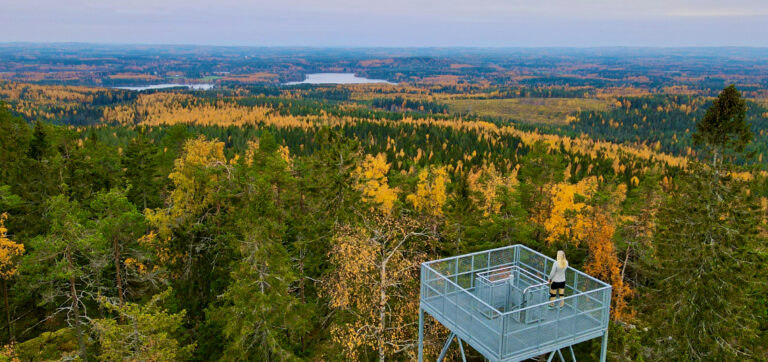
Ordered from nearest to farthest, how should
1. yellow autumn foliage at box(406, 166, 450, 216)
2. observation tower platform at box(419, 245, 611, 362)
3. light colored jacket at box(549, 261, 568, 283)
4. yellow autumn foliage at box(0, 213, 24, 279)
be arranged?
observation tower platform at box(419, 245, 611, 362)
light colored jacket at box(549, 261, 568, 283)
yellow autumn foliage at box(0, 213, 24, 279)
yellow autumn foliage at box(406, 166, 450, 216)

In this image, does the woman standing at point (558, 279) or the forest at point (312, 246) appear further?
the forest at point (312, 246)

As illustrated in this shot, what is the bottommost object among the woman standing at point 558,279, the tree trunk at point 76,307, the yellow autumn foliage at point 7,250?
the tree trunk at point 76,307

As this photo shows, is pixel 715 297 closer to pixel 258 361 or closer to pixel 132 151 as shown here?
pixel 258 361

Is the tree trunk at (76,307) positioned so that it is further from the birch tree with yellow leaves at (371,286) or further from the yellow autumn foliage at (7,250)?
the birch tree with yellow leaves at (371,286)

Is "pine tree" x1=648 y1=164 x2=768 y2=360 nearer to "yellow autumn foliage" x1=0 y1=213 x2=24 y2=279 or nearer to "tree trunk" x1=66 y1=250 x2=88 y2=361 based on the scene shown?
"tree trunk" x1=66 y1=250 x2=88 y2=361

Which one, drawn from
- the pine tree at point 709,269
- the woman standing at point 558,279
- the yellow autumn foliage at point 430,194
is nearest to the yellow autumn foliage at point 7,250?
the woman standing at point 558,279

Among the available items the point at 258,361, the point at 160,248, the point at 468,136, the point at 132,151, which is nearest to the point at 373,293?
the point at 258,361

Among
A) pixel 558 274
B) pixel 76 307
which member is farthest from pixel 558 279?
pixel 76 307

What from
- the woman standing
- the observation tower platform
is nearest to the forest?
the observation tower platform

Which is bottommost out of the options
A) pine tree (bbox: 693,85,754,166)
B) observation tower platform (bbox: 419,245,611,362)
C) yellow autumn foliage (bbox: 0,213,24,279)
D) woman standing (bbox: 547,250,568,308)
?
yellow autumn foliage (bbox: 0,213,24,279)
